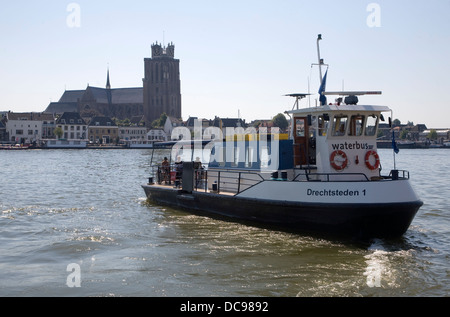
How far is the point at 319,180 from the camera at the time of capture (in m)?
15.4

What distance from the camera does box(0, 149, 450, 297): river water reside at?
11172 millimetres

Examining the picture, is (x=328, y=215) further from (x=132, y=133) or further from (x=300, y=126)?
(x=132, y=133)

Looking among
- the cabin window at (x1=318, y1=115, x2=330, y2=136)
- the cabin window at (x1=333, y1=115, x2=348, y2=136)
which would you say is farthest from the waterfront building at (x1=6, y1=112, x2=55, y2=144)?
the cabin window at (x1=333, y1=115, x2=348, y2=136)

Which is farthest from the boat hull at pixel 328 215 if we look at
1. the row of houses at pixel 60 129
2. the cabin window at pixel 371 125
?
the row of houses at pixel 60 129

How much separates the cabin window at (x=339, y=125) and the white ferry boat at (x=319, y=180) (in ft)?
0.11

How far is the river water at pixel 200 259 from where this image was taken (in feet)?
36.7

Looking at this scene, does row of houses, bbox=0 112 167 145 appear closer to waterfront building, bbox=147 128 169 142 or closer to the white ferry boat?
waterfront building, bbox=147 128 169 142

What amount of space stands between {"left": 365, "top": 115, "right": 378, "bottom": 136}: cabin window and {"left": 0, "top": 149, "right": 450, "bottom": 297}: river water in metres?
3.67

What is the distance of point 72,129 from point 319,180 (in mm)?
150750

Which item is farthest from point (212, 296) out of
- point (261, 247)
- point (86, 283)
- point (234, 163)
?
point (234, 163)

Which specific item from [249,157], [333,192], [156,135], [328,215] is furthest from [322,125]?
[156,135]

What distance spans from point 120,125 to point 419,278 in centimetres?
17199

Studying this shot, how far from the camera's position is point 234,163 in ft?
64.8

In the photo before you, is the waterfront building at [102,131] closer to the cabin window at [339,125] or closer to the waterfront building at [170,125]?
the waterfront building at [170,125]
